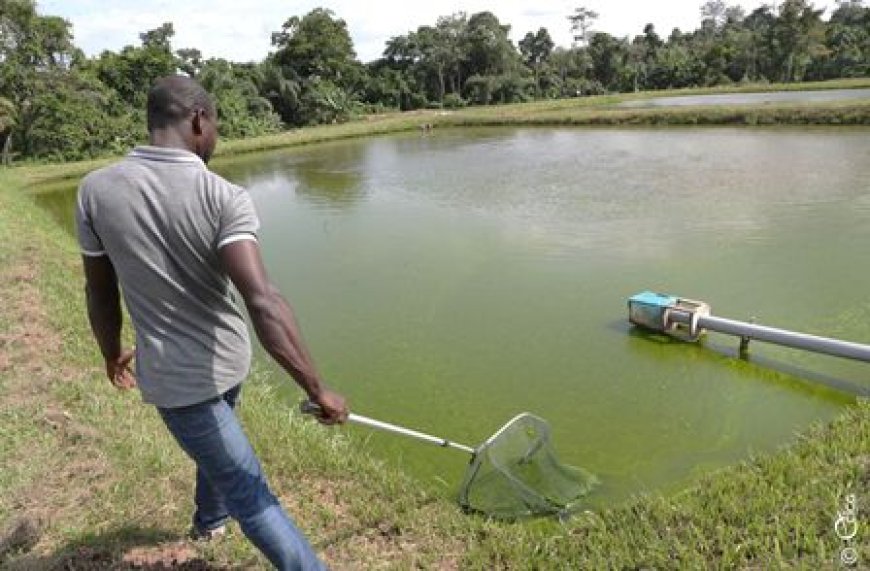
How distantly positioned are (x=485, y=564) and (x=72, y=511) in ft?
4.83

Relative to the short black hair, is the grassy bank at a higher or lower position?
lower

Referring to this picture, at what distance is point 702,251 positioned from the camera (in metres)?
6.11

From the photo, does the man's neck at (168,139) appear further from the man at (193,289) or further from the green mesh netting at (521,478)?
the green mesh netting at (521,478)

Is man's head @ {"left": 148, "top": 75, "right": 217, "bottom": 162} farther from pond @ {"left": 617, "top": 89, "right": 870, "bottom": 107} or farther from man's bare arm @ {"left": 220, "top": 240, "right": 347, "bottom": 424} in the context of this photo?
pond @ {"left": 617, "top": 89, "right": 870, "bottom": 107}

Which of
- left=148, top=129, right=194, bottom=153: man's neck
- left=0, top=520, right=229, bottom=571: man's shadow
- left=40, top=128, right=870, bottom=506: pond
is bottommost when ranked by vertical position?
left=40, top=128, right=870, bottom=506: pond

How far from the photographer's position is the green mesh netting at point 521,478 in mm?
2543

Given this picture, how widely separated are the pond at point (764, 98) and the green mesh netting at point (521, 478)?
1870cm

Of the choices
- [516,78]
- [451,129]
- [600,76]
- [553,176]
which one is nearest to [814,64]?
[600,76]

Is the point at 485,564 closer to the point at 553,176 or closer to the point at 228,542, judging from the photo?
the point at 228,542

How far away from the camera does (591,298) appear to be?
17.1ft

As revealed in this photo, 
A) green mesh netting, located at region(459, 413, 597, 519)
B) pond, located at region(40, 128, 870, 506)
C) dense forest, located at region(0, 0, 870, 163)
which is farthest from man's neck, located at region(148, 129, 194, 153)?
dense forest, located at region(0, 0, 870, 163)

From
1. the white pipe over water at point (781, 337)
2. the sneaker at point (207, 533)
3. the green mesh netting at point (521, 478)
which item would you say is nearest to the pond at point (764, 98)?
the white pipe over water at point (781, 337)

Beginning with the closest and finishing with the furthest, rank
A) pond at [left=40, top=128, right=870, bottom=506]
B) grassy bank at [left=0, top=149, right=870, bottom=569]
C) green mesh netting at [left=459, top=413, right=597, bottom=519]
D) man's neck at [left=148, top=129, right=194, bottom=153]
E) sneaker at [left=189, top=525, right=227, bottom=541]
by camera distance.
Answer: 1. man's neck at [left=148, top=129, right=194, bottom=153]
2. grassy bank at [left=0, top=149, right=870, bottom=569]
3. sneaker at [left=189, top=525, right=227, bottom=541]
4. green mesh netting at [left=459, top=413, right=597, bottom=519]
5. pond at [left=40, top=128, right=870, bottom=506]

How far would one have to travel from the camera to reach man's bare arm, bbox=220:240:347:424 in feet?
4.54
